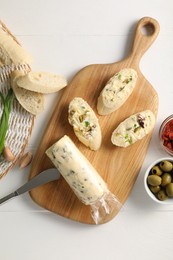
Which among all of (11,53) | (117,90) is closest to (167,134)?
(117,90)

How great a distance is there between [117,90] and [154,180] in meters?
0.34

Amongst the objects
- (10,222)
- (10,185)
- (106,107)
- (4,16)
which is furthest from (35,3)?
(10,222)

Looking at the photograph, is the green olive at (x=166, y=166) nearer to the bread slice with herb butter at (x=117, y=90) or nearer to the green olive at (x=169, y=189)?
the green olive at (x=169, y=189)

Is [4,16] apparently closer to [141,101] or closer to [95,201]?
[141,101]

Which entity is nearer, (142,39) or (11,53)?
(11,53)

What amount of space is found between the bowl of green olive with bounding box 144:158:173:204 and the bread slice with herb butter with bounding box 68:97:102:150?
0.22 metres

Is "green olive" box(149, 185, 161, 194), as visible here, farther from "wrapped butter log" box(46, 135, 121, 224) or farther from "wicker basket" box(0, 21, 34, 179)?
"wicker basket" box(0, 21, 34, 179)

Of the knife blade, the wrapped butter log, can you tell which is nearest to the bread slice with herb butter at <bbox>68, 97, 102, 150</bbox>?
the wrapped butter log

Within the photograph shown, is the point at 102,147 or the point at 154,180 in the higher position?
the point at 102,147

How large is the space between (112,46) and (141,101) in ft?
0.77

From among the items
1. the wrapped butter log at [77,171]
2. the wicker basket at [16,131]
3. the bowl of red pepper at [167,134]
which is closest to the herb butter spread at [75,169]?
the wrapped butter log at [77,171]

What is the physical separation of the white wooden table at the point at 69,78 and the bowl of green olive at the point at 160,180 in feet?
0.28

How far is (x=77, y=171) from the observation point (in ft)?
4.39

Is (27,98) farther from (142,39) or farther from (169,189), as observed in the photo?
(169,189)
